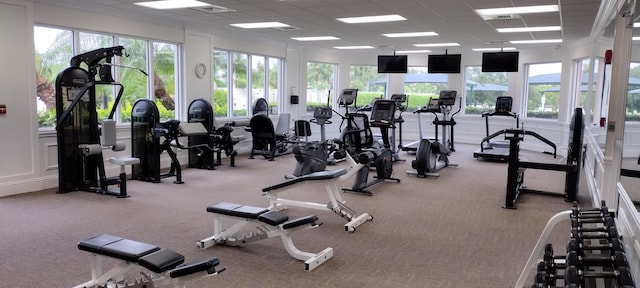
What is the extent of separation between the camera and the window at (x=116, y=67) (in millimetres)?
7105

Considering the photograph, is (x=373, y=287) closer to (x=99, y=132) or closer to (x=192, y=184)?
(x=192, y=184)

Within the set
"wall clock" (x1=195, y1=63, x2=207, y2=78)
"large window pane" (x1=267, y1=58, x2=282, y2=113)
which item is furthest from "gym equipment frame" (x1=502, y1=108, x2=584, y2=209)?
"large window pane" (x1=267, y1=58, x2=282, y2=113)

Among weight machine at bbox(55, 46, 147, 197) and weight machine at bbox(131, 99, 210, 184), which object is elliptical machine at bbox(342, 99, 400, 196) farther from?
weight machine at bbox(55, 46, 147, 197)

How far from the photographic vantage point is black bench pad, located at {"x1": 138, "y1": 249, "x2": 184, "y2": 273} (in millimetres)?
2834

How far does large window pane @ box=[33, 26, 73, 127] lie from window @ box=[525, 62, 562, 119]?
11.2 m

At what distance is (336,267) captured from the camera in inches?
155

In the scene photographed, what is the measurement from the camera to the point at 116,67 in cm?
789

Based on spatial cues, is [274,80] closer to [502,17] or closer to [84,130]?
[84,130]

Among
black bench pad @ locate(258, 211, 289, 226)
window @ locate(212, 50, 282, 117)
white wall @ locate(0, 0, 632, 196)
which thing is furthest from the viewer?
window @ locate(212, 50, 282, 117)

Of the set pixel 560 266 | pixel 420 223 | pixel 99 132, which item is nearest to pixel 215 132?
pixel 99 132

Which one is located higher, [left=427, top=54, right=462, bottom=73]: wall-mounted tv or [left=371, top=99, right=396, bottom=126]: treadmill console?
[left=427, top=54, right=462, bottom=73]: wall-mounted tv

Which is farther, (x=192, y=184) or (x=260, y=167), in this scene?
(x=260, y=167)

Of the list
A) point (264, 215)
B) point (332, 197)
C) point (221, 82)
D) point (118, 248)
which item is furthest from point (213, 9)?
point (118, 248)

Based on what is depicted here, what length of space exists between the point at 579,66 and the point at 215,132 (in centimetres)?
873
